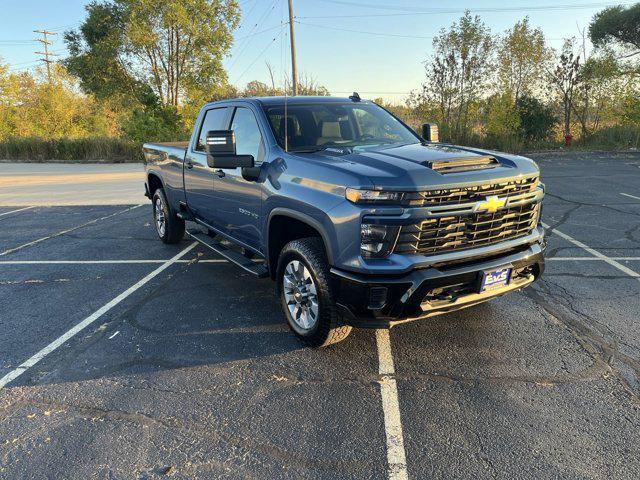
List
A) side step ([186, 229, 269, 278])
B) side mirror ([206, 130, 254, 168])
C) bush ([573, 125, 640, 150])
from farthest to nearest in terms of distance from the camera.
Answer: bush ([573, 125, 640, 150])
side step ([186, 229, 269, 278])
side mirror ([206, 130, 254, 168])

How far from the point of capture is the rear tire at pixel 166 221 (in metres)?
6.79

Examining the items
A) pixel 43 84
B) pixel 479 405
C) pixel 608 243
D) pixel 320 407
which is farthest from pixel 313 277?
pixel 43 84

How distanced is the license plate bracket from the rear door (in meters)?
3.05

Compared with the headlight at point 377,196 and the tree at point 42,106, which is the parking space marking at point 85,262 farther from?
the tree at point 42,106

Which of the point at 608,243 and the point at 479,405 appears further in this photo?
the point at 608,243

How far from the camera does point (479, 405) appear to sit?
2945 mm

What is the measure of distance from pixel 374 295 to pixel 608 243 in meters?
5.19

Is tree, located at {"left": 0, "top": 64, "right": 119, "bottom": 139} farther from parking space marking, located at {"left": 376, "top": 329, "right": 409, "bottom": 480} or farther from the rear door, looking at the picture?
parking space marking, located at {"left": 376, "top": 329, "right": 409, "bottom": 480}

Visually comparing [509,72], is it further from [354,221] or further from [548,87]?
[354,221]

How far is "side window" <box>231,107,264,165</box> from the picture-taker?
4.26 meters

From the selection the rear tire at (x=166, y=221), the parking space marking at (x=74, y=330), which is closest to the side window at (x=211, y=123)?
the rear tire at (x=166, y=221)

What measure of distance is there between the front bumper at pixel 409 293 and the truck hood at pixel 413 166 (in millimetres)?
583

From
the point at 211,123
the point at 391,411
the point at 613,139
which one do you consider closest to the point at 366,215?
the point at 391,411

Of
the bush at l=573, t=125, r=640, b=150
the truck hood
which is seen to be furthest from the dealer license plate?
the bush at l=573, t=125, r=640, b=150
